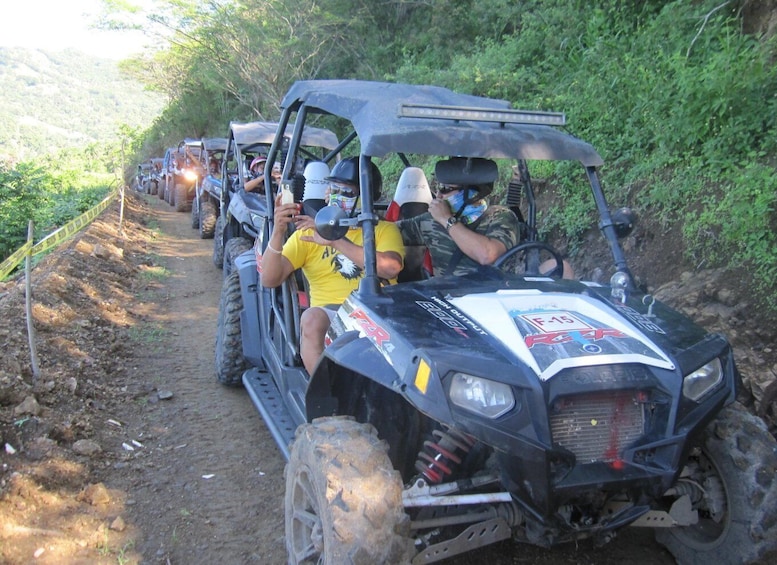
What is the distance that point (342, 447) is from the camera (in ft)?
7.67

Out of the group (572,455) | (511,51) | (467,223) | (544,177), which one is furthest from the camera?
(511,51)

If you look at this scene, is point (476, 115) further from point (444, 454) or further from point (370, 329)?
point (444, 454)

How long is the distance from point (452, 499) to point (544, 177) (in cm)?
583

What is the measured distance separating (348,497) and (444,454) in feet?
1.48

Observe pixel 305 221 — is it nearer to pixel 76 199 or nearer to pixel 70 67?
pixel 76 199

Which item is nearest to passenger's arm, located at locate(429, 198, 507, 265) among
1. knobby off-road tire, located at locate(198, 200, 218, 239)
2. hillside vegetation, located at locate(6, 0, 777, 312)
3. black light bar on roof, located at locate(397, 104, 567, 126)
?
black light bar on roof, located at locate(397, 104, 567, 126)

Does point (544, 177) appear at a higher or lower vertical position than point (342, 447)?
higher

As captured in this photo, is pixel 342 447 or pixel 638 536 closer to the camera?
pixel 342 447

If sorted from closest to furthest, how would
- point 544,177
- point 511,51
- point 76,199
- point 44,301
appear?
point 44,301 → point 544,177 → point 511,51 → point 76,199

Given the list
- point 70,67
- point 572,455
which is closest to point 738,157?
point 572,455

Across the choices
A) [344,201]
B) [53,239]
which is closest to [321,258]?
[344,201]

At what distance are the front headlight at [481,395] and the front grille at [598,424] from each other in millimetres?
186

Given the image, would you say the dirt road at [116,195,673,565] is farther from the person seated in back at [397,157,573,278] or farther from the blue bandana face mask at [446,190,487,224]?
the blue bandana face mask at [446,190,487,224]

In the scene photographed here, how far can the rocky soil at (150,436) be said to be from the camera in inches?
124
